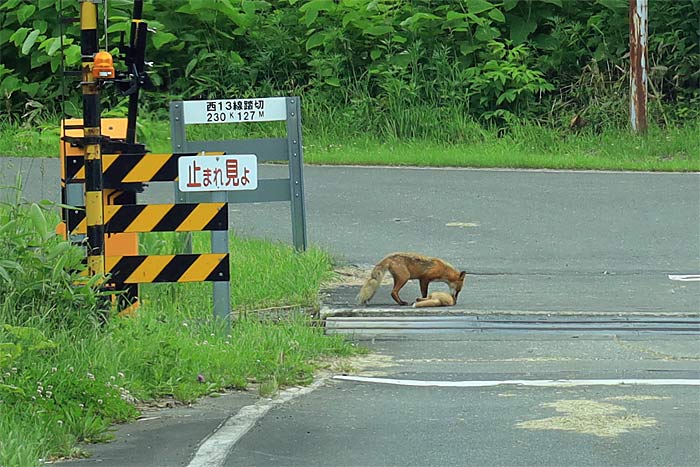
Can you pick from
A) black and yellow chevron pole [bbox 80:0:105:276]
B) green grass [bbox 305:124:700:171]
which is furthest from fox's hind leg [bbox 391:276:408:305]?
green grass [bbox 305:124:700:171]

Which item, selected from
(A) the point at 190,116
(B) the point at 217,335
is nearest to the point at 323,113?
(A) the point at 190,116

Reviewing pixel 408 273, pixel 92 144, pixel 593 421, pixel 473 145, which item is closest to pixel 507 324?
pixel 408 273

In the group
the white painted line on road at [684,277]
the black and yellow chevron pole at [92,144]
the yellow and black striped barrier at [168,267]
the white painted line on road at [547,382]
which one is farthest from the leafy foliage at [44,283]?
the white painted line on road at [684,277]

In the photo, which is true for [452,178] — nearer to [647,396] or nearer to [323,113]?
[323,113]

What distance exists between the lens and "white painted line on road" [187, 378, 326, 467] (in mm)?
5562

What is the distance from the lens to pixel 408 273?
9492 millimetres

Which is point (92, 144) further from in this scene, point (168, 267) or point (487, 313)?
point (487, 313)

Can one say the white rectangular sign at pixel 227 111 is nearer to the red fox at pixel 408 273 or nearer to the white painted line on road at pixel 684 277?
the red fox at pixel 408 273

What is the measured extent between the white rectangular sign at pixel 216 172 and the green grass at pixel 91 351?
895 millimetres

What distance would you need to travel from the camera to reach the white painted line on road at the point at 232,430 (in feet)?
18.2

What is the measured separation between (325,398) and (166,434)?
1099mm

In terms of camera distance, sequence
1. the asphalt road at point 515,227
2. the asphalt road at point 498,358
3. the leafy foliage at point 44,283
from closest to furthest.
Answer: the asphalt road at point 498,358 < the leafy foliage at point 44,283 < the asphalt road at point 515,227

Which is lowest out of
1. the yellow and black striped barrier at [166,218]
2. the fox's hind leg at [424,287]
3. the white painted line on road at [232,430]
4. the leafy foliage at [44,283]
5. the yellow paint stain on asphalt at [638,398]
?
the yellow paint stain on asphalt at [638,398]

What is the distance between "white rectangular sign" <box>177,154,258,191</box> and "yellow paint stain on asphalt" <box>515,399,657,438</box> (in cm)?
252
